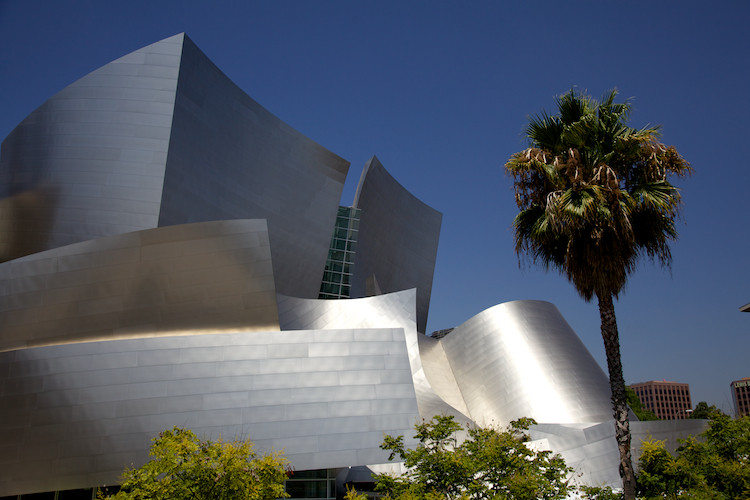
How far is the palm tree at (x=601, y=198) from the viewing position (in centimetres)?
1162

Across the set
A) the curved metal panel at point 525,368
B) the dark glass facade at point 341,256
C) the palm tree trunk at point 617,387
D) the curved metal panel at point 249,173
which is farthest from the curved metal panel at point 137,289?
the dark glass facade at point 341,256

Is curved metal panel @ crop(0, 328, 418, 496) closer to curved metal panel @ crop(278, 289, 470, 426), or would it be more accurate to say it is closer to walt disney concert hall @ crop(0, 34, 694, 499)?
walt disney concert hall @ crop(0, 34, 694, 499)

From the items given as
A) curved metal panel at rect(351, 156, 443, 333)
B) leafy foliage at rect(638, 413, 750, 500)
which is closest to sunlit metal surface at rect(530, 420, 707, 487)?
leafy foliage at rect(638, 413, 750, 500)

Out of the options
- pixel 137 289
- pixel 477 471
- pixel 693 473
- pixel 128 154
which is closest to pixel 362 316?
pixel 137 289

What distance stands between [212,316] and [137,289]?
6.95ft

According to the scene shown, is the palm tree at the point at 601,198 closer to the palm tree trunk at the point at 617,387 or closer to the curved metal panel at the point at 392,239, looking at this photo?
the palm tree trunk at the point at 617,387

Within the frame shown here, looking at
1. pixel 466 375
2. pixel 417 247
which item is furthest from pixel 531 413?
pixel 417 247

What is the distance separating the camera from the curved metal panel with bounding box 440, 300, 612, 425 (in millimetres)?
22516

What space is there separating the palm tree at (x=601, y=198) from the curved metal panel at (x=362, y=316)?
10.3 meters

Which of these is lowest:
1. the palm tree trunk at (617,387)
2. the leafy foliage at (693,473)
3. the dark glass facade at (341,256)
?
the leafy foliage at (693,473)

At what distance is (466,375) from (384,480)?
53.4ft

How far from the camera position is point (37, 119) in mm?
23312

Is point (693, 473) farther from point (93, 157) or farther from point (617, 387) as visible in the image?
point (93, 157)

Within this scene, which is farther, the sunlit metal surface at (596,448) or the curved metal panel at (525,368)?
the curved metal panel at (525,368)
